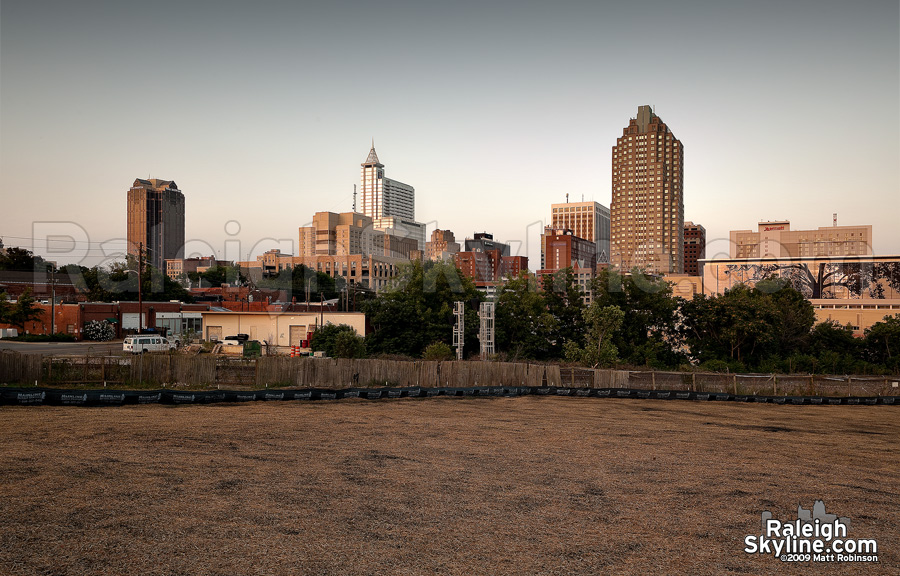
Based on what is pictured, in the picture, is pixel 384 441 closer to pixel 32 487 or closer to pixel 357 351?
pixel 32 487

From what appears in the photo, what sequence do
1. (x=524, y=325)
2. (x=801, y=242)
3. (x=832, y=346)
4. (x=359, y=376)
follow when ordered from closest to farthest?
(x=359, y=376) → (x=832, y=346) → (x=524, y=325) → (x=801, y=242)

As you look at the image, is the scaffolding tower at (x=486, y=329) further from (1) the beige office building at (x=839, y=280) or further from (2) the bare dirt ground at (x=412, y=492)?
(1) the beige office building at (x=839, y=280)

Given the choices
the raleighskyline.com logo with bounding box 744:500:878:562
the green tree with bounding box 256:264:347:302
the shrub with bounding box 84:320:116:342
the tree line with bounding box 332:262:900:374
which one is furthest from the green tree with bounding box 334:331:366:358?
the green tree with bounding box 256:264:347:302

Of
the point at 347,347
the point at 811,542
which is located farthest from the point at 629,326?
the point at 811,542

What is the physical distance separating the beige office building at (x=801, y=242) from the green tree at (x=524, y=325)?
97649 mm

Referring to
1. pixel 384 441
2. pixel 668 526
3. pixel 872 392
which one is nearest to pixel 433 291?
pixel 872 392

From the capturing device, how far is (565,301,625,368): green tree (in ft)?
125

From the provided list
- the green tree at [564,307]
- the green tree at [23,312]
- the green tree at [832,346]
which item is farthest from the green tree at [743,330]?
the green tree at [23,312]

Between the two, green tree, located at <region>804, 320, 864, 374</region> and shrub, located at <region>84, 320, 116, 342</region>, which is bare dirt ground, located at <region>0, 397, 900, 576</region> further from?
shrub, located at <region>84, 320, 116, 342</region>

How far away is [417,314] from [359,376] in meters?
20.7

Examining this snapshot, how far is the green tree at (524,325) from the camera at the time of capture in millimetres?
47500

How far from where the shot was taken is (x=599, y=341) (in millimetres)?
41094

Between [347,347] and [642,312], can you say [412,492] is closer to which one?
[347,347]

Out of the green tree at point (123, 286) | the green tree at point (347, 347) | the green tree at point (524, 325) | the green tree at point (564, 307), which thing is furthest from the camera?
the green tree at point (123, 286)
